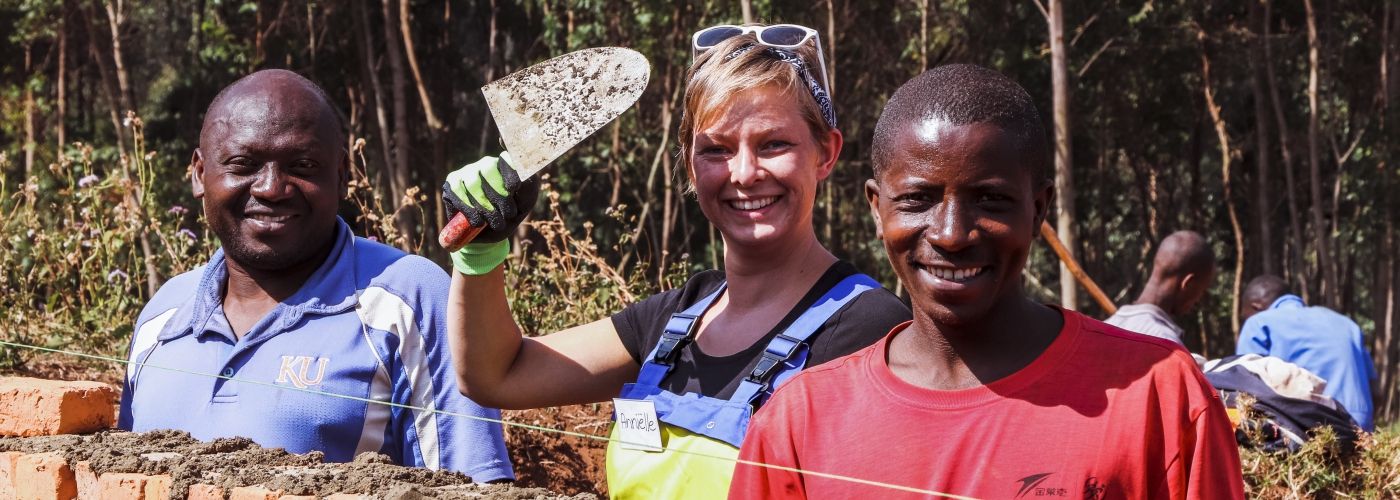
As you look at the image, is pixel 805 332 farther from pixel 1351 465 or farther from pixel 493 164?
pixel 1351 465

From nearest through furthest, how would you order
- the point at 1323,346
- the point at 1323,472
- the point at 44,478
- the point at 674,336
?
the point at 674,336 < the point at 44,478 < the point at 1323,472 < the point at 1323,346

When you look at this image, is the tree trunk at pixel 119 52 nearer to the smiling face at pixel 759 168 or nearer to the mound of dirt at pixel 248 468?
the mound of dirt at pixel 248 468

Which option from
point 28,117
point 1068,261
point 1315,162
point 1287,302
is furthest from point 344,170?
point 28,117

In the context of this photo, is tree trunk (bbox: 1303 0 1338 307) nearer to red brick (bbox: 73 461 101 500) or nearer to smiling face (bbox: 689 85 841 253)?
smiling face (bbox: 689 85 841 253)

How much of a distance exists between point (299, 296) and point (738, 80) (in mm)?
1208

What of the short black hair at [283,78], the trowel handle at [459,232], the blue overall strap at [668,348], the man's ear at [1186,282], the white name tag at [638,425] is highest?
the short black hair at [283,78]

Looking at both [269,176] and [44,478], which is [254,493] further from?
[269,176]

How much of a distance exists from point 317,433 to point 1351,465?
3.34 m

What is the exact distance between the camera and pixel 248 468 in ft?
7.73

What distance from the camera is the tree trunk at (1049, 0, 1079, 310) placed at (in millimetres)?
8656

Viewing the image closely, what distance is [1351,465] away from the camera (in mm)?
4328

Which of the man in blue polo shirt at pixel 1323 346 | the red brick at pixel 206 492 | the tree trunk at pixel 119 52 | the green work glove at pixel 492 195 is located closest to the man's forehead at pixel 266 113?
the green work glove at pixel 492 195

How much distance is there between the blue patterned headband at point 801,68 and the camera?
2.41 metres

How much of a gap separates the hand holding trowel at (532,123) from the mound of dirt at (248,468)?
41cm
